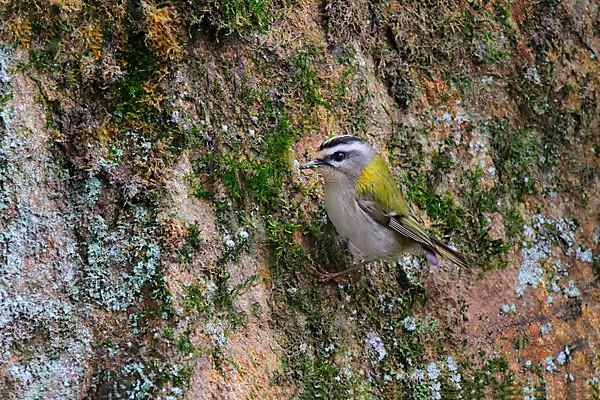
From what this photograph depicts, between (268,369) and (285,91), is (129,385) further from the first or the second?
(285,91)

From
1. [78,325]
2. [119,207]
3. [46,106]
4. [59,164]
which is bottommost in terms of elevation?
[78,325]

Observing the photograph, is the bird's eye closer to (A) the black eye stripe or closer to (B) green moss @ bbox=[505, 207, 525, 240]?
(A) the black eye stripe

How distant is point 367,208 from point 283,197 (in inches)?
26.0

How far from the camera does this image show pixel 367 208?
15.6 ft

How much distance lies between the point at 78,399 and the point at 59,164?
1.19 meters

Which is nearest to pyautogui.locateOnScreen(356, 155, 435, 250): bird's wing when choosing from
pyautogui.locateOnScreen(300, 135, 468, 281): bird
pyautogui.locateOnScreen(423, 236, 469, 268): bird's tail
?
pyautogui.locateOnScreen(300, 135, 468, 281): bird

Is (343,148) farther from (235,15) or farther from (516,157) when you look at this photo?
(516,157)

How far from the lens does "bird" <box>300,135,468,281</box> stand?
446 centimetres

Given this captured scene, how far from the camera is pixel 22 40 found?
363cm

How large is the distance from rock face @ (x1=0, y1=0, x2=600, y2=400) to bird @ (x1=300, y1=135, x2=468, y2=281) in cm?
14

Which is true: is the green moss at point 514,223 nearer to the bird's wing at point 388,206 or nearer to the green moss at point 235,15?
the bird's wing at point 388,206

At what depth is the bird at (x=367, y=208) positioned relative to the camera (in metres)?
4.46

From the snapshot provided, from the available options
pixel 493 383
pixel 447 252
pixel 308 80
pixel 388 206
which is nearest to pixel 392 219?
pixel 388 206

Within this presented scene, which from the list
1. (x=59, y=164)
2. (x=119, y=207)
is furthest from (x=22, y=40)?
(x=119, y=207)
